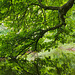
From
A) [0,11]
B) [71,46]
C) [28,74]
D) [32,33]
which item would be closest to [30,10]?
[32,33]

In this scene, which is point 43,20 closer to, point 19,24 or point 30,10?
point 30,10

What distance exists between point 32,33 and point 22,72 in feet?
7.05

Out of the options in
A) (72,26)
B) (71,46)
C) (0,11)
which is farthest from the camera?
(71,46)

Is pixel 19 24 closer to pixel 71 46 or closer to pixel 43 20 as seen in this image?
pixel 43 20

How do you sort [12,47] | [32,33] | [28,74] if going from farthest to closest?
[28,74]
[32,33]
[12,47]

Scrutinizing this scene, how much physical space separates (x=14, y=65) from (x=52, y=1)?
10.8ft

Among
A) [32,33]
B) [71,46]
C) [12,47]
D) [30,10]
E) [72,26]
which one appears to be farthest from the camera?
[71,46]

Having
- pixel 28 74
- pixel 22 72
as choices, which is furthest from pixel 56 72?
pixel 22 72

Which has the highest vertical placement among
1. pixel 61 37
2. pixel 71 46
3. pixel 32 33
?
pixel 32 33

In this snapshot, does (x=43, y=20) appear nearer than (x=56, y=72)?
Yes

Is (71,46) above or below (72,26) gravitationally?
below

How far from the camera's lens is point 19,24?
97.4 inches

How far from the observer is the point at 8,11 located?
2180 millimetres

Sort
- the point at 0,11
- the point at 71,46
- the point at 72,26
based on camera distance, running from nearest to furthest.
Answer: the point at 0,11, the point at 72,26, the point at 71,46
